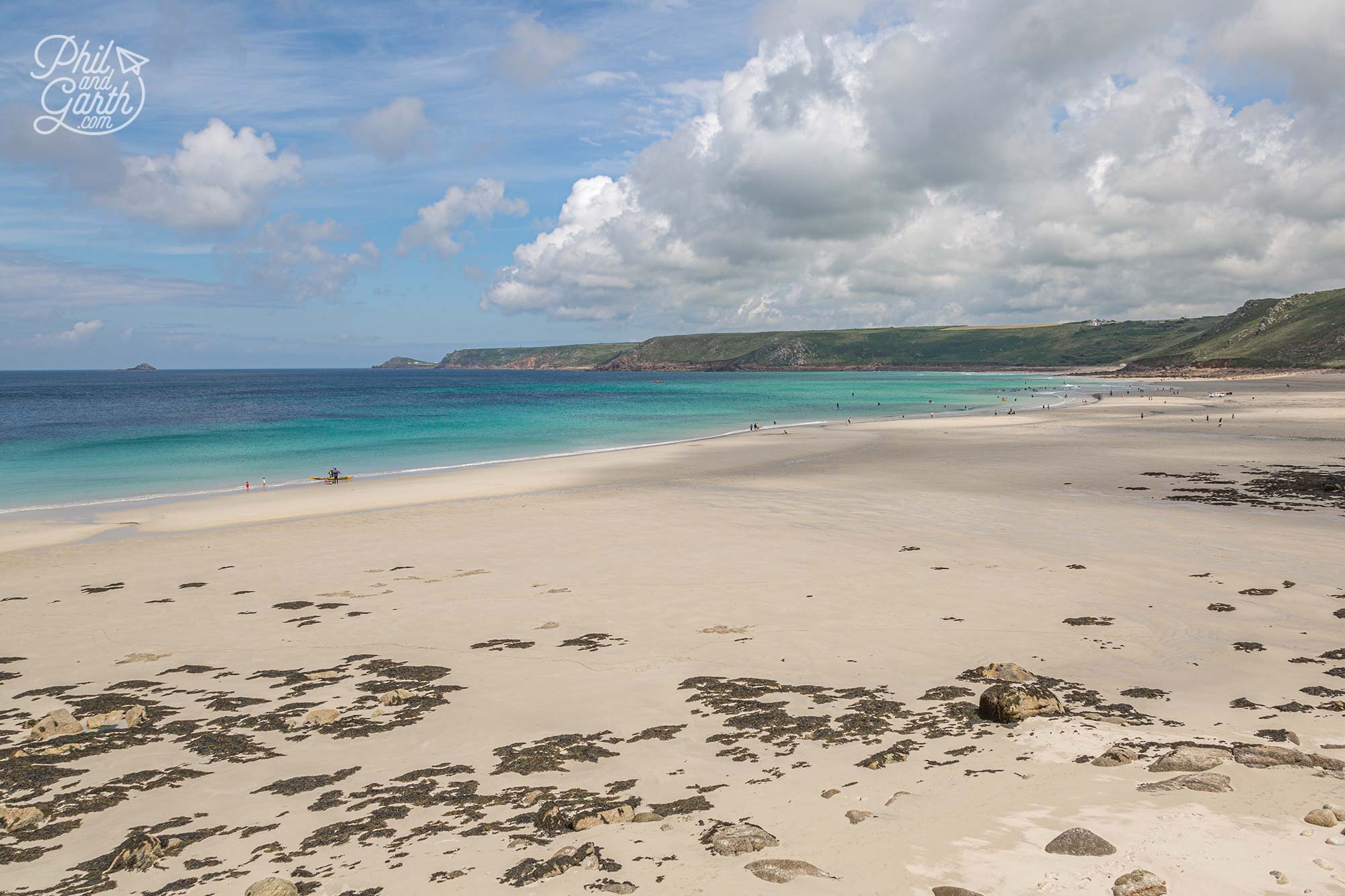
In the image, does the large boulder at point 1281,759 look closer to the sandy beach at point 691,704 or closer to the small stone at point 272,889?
the sandy beach at point 691,704

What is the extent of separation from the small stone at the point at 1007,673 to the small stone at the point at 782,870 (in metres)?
5.78

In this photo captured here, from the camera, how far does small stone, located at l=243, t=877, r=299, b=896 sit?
6.20 meters

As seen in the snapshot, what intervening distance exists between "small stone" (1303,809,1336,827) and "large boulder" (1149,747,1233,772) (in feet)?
3.35

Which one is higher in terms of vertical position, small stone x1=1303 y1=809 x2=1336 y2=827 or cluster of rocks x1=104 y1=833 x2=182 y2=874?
small stone x1=1303 y1=809 x2=1336 y2=827

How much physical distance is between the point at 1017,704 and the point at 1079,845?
3144 millimetres

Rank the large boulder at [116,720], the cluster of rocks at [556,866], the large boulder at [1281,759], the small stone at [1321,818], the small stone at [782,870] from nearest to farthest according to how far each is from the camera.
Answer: the small stone at [782,870], the cluster of rocks at [556,866], the small stone at [1321,818], the large boulder at [1281,759], the large boulder at [116,720]

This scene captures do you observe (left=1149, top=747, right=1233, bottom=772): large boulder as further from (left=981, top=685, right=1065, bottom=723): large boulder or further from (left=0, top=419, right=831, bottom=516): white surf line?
(left=0, top=419, right=831, bottom=516): white surf line

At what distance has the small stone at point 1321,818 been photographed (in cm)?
645

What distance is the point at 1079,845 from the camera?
6273mm

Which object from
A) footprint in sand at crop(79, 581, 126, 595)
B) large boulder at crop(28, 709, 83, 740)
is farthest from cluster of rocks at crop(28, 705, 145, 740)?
footprint in sand at crop(79, 581, 126, 595)

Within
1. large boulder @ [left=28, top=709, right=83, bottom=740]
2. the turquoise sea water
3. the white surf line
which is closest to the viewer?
large boulder @ [left=28, top=709, right=83, bottom=740]

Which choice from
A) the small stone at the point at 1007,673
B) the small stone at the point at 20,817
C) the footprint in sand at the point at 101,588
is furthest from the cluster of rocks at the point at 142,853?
the footprint in sand at the point at 101,588

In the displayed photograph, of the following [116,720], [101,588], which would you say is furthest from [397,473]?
[116,720]

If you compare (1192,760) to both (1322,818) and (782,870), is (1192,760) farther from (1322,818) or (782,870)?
(782,870)
